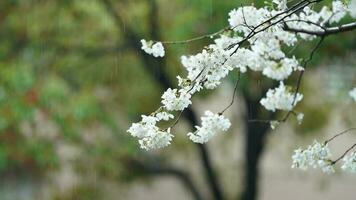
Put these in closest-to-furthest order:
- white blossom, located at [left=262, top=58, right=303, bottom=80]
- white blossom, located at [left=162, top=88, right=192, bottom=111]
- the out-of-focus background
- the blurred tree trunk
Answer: white blossom, located at [left=162, top=88, right=192, bottom=111] < white blossom, located at [left=262, top=58, right=303, bottom=80] < the out-of-focus background < the blurred tree trunk

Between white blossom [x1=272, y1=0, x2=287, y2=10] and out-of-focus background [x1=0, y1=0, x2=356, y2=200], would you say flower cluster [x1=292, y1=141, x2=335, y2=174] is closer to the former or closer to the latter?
white blossom [x1=272, y1=0, x2=287, y2=10]

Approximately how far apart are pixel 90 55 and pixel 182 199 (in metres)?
2.83

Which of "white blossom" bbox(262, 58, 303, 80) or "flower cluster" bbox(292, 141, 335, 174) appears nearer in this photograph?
"flower cluster" bbox(292, 141, 335, 174)

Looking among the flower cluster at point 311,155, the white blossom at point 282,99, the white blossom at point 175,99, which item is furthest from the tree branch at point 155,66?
the white blossom at point 175,99

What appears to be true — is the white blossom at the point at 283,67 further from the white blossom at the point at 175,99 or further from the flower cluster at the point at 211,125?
the white blossom at the point at 175,99

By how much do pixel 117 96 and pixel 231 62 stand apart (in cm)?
452

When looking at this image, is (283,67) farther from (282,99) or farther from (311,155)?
(311,155)

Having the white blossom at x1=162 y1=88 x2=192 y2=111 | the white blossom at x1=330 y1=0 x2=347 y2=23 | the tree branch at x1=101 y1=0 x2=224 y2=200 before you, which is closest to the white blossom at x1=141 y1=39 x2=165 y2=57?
the white blossom at x1=162 y1=88 x2=192 y2=111

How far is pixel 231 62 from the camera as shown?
3.12 m

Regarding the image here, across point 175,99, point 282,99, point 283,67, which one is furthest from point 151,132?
point 283,67

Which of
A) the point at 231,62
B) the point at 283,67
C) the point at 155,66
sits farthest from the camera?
the point at 155,66

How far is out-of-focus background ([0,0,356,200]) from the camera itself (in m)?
6.80

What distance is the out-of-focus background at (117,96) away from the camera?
6.80 metres

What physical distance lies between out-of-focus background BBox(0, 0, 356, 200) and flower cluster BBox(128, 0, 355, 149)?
2782 mm
